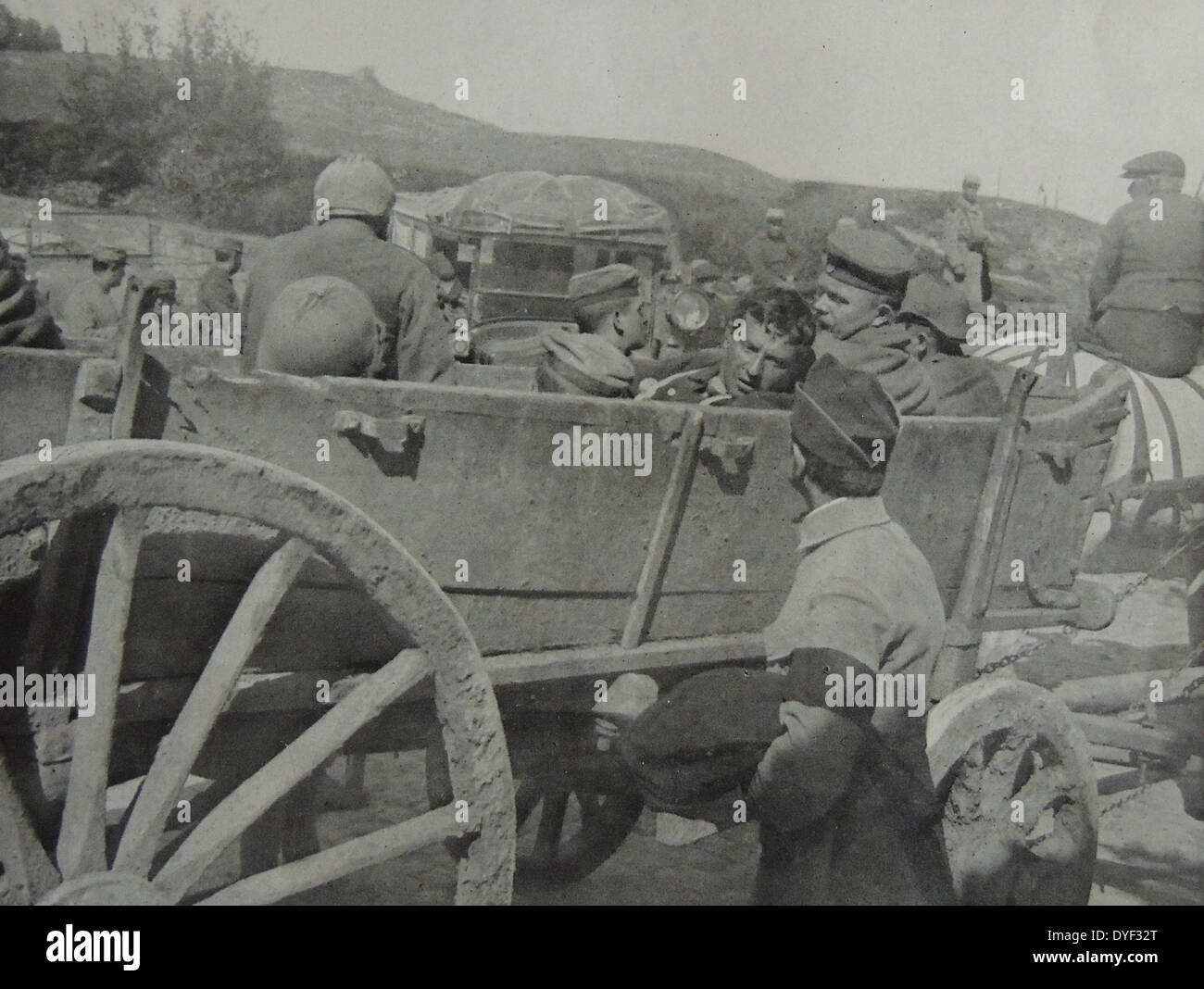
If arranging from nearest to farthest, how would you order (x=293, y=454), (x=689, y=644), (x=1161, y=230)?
(x=293, y=454), (x=689, y=644), (x=1161, y=230)

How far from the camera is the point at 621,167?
6477mm

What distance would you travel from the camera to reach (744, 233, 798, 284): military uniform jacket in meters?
5.57

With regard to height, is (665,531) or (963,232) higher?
(963,232)

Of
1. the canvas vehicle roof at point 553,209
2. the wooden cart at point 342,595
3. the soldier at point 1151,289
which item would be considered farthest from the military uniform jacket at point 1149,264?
the canvas vehicle roof at point 553,209

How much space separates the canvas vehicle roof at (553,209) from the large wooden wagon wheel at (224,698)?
19.3 feet

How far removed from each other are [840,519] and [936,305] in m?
1.76

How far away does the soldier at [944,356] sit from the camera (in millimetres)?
3562

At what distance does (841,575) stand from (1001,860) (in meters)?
1.12

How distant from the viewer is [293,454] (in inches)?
79.5

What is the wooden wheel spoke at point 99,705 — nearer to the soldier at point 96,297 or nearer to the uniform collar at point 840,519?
the uniform collar at point 840,519

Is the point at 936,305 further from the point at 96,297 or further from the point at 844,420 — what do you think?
the point at 96,297

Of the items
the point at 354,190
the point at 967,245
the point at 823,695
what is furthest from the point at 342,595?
the point at 967,245
